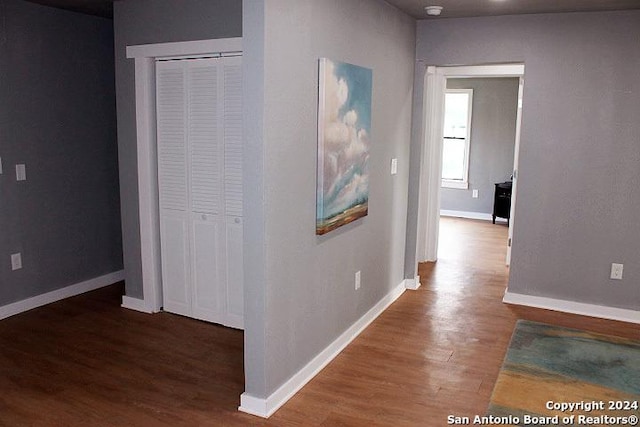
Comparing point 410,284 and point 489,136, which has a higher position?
point 489,136

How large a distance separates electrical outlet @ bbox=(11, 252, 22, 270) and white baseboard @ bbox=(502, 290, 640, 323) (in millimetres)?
3813

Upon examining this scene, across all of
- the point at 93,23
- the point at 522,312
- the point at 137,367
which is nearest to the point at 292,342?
the point at 137,367

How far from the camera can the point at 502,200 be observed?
7816 millimetres

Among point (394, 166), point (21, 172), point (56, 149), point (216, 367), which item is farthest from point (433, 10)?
point (21, 172)

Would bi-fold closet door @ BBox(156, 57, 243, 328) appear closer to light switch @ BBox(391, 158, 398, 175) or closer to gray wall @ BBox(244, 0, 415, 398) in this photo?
gray wall @ BBox(244, 0, 415, 398)

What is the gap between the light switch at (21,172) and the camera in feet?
13.7

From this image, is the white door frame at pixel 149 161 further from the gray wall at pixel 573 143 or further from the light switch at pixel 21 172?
the gray wall at pixel 573 143

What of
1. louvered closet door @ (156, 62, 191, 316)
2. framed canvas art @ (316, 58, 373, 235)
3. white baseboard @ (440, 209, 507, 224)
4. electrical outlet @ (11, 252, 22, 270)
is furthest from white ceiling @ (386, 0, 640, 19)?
white baseboard @ (440, 209, 507, 224)

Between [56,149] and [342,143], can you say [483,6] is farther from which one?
[56,149]

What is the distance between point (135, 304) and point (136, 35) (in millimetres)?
2000

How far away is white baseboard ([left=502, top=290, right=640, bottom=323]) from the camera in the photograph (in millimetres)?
4250

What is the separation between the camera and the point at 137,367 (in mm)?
3342

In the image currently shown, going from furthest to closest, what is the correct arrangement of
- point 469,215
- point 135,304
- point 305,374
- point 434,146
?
point 469,215 → point 434,146 → point 135,304 → point 305,374

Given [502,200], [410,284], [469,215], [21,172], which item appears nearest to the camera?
[21,172]
